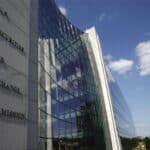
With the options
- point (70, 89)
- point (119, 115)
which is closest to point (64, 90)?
point (70, 89)

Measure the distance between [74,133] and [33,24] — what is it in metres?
12.7

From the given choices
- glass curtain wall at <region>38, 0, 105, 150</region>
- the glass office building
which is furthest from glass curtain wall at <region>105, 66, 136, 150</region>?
glass curtain wall at <region>38, 0, 105, 150</region>

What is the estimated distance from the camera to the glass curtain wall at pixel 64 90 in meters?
19.0

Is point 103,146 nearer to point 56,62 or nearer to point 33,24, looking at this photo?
point 56,62

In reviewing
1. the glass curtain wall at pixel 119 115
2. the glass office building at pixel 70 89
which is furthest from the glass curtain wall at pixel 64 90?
the glass curtain wall at pixel 119 115

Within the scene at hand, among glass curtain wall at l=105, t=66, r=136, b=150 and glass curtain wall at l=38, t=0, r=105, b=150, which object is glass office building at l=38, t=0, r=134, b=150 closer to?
glass curtain wall at l=38, t=0, r=105, b=150

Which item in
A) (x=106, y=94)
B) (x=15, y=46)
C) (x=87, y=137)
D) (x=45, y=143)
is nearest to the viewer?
(x=15, y=46)

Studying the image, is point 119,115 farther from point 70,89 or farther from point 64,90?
point 64,90

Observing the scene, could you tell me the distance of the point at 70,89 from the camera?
26.6m

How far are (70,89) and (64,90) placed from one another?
2177 mm

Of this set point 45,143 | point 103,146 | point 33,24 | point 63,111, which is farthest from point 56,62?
point 103,146

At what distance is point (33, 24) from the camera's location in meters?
17.2

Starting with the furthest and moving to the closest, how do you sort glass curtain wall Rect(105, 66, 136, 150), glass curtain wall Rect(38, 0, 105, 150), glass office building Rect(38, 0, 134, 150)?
glass curtain wall Rect(105, 66, 136, 150)
glass office building Rect(38, 0, 134, 150)
glass curtain wall Rect(38, 0, 105, 150)

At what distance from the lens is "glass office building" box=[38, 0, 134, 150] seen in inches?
759
